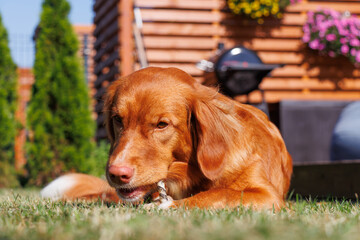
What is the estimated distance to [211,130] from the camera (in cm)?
259

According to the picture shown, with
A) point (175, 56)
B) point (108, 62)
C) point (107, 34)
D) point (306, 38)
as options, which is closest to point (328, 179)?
point (175, 56)

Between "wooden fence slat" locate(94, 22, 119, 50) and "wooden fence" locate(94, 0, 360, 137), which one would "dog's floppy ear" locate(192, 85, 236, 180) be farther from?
"wooden fence slat" locate(94, 22, 119, 50)

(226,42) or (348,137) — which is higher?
(226,42)

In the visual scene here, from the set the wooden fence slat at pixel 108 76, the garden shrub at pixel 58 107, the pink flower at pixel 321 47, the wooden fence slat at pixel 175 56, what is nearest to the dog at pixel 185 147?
the garden shrub at pixel 58 107

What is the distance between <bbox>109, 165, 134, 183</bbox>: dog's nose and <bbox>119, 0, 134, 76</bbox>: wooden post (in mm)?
5343

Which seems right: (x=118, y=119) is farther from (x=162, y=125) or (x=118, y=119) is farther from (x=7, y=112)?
(x=7, y=112)

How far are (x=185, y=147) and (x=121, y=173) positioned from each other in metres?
0.56

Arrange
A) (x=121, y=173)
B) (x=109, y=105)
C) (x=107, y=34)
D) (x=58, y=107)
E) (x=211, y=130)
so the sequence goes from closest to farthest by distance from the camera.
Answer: (x=121, y=173)
(x=211, y=130)
(x=109, y=105)
(x=58, y=107)
(x=107, y=34)

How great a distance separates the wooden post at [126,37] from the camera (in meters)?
7.43

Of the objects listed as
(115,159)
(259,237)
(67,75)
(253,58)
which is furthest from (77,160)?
(259,237)

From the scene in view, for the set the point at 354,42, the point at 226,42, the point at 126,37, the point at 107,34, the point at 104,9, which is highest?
the point at 104,9

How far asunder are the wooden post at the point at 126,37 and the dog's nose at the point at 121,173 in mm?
5343

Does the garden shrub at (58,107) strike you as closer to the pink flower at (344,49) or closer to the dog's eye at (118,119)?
the dog's eye at (118,119)

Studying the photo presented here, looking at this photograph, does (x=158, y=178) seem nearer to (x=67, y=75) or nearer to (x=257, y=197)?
(x=257, y=197)
